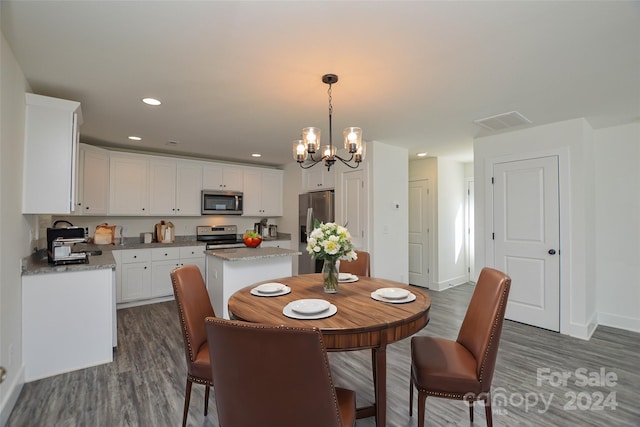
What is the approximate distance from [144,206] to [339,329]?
13.9 ft

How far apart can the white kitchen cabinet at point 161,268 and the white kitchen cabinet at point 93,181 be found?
36.0 inches

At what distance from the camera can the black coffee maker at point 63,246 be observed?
2.47m

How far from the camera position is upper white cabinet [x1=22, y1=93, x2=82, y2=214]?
2268 mm

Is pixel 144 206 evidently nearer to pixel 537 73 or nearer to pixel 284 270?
pixel 284 270

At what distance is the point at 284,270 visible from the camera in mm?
3625

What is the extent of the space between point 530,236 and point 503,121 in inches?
54.4

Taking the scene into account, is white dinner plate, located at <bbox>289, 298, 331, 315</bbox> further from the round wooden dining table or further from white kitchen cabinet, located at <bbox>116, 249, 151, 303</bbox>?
white kitchen cabinet, located at <bbox>116, 249, 151, 303</bbox>

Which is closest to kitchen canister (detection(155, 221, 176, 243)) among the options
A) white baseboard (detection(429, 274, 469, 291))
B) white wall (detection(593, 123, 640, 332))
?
white baseboard (detection(429, 274, 469, 291))

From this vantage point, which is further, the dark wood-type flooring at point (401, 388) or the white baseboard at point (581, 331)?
the white baseboard at point (581, 331)

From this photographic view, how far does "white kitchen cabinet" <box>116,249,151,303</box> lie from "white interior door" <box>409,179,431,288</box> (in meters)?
4.41

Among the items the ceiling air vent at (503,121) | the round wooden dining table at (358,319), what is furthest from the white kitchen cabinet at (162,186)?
the ceiling air vent at (503,121)

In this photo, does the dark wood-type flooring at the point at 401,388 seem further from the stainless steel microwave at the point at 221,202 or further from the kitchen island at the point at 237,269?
the stainless steel microwave at the point at 221,202

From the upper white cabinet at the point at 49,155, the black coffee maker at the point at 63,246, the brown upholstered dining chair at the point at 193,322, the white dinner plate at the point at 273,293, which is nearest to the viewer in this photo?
the brown upholstered dining chair at the point at 193,322

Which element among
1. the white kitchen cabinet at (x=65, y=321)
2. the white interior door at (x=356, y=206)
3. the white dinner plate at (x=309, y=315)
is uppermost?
the white interior door at (x=356, y=206)
